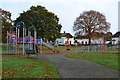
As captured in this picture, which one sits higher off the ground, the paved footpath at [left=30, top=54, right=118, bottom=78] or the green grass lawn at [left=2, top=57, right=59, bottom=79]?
the paved footpath at [left=30, top=54, right=118, bottom=78]

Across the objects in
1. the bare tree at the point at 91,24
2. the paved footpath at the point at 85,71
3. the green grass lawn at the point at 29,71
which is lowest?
the green grass lawn at the point at 29,71

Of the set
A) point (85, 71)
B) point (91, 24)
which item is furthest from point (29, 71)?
point (91, 24)

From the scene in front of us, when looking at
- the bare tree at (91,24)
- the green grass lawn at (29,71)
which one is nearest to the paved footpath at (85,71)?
the green grass lawn at (29,71)

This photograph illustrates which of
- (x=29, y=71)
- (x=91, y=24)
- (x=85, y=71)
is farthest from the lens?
(x=91, y=24)

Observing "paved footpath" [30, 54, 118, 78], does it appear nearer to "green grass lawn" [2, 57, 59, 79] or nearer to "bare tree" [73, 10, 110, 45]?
"green grass lawn" [2, 57, 59, 79]

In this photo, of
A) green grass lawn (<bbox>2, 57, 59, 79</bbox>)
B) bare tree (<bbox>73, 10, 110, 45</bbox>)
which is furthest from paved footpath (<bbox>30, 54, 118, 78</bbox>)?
bare tree (<bbox>73, 10, 110, 45</bbox>)

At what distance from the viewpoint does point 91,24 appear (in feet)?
164

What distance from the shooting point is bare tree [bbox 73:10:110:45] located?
4957 centimetres

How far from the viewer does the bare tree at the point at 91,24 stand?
49.6 metres

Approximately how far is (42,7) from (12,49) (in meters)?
17.6

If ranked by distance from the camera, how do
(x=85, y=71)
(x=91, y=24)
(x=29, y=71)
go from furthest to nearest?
(x=91, y=24), (x=29, y=71), (x=85, y=71)

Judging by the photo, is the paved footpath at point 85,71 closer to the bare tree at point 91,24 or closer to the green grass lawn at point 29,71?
the green grass lawn at point 29,71

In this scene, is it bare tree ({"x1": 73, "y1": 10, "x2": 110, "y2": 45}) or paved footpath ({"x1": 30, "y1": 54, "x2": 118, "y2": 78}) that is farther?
bare tree ({"x1": 73, "y1": 10, "x2": 110, "y2": 45})

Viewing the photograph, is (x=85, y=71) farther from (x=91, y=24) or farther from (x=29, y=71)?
(x=91, y=24)
